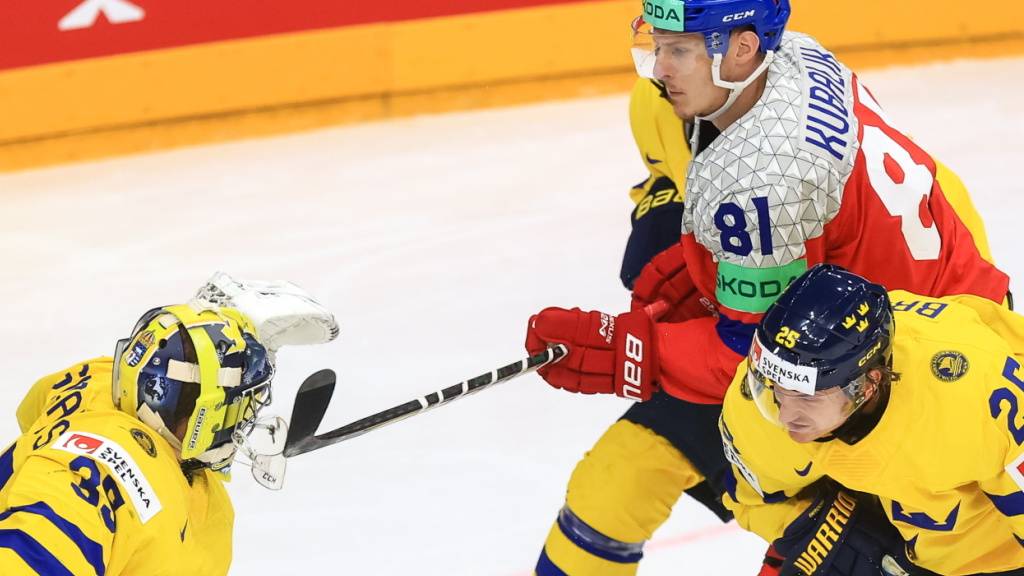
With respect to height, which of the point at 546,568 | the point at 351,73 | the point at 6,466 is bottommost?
the point at 546,568

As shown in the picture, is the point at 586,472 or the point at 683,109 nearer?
the point at 683,109

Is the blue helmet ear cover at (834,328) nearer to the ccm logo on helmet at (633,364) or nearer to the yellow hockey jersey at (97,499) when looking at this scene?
the ccm logo on helmet at (633,364)

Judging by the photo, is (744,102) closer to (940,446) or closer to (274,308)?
(940,446)

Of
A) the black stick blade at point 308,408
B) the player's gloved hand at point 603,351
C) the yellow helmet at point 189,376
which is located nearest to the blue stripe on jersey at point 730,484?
the player's gloved hand at point 603,351

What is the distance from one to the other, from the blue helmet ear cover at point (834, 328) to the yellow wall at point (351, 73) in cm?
370

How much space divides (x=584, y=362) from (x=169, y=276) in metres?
2.25

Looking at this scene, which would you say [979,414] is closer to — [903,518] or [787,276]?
[903,518]

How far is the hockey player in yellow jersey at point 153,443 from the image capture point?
89.7 inches

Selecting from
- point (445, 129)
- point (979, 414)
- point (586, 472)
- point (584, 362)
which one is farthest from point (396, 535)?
point (445, 129)

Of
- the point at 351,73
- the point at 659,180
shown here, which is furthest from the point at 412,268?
the point at 659,180

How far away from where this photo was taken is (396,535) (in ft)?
12.7

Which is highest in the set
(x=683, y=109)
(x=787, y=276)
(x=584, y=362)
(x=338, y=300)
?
(x=683, y=109)

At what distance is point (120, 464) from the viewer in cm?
242

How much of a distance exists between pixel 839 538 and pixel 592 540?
24.7 inches
